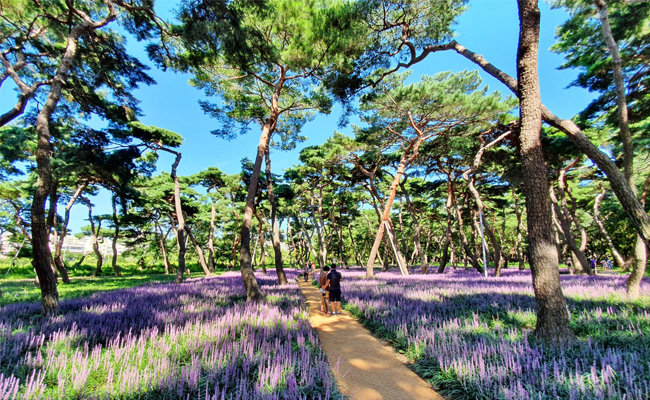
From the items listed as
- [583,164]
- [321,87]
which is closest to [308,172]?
[321,87]

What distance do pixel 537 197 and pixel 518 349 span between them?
240cm

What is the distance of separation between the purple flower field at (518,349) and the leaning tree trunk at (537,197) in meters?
0.38

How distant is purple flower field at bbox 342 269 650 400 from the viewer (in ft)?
8.45

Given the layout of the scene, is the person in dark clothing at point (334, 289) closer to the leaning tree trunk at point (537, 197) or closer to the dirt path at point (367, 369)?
the dirt path at point (367, 369)

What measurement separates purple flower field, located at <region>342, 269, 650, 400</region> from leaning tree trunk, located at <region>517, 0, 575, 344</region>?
1.23ft

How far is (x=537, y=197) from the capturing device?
4195 millimetres

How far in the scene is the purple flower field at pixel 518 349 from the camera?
8.45 feet

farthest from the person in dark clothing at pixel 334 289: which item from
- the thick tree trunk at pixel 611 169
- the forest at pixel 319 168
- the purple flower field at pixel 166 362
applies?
the thick tree trunk at pixel 611 169

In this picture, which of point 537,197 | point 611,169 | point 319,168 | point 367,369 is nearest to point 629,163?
point 611,169

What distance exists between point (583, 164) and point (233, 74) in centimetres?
2148

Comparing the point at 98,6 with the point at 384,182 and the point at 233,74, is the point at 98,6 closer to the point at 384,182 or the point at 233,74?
the point at 233,74

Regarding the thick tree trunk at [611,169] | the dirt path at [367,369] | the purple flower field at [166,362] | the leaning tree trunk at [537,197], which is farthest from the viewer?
the thick tree trunk at [611,169]

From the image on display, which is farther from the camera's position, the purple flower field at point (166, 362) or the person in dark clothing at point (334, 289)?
the person in dark clothing at point (334, 289)

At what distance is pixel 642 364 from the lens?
2.93 m
